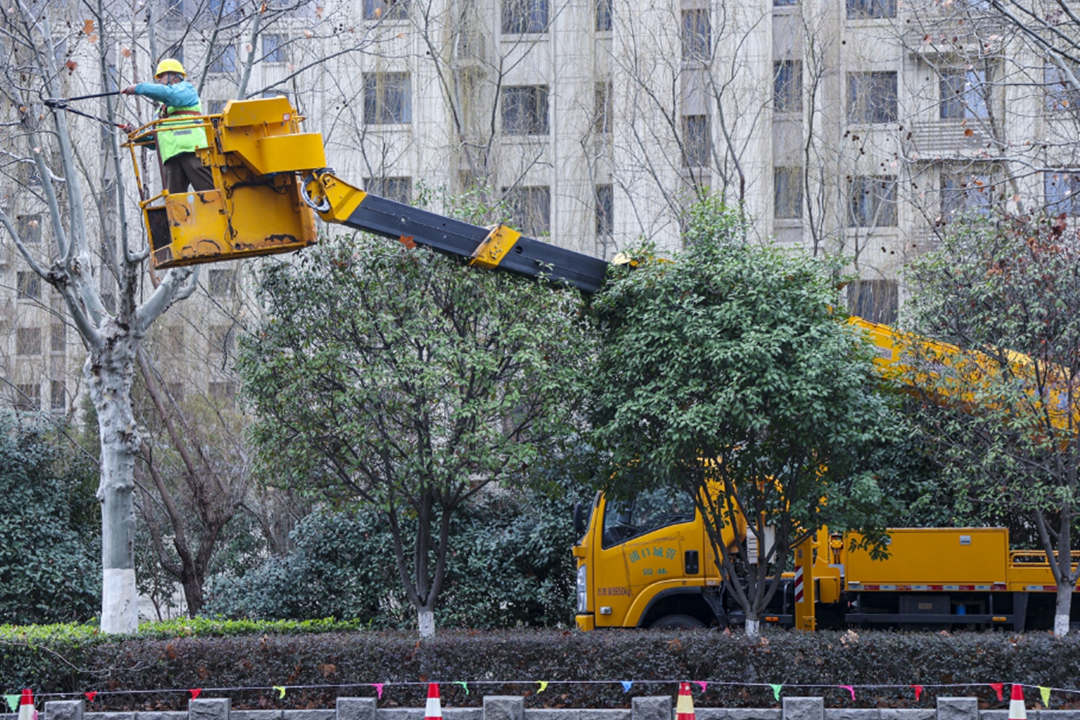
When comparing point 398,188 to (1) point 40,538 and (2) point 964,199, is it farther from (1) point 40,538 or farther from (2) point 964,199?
(2) point 964,199

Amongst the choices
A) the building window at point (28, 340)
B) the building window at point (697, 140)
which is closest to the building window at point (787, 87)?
the building window at point (697, 140)

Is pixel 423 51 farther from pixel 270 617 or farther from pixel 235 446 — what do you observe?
pixel 270 617

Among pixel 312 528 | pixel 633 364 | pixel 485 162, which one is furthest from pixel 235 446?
pixel 633 364

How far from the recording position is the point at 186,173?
10961mm

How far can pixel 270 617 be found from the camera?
18.3 metres

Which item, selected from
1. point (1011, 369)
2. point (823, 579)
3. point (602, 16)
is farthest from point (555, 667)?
point (602, 16)

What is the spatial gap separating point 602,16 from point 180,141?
18.1 metres

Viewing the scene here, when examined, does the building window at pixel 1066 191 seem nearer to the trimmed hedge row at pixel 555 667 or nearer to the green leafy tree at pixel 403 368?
the trimmed hedge row at pixel 555 667

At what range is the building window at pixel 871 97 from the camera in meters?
25.2

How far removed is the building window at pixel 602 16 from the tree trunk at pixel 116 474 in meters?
16.4

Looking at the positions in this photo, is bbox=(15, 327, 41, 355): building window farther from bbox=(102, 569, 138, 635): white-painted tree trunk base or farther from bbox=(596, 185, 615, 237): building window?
bbox=(102, 569, 138, 635): white-painted tree trunk base

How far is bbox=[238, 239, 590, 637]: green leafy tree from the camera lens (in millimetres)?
12953

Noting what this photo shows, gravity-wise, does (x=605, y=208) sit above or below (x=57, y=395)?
above

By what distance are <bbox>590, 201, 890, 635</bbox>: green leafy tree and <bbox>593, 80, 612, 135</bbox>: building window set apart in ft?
41.7
